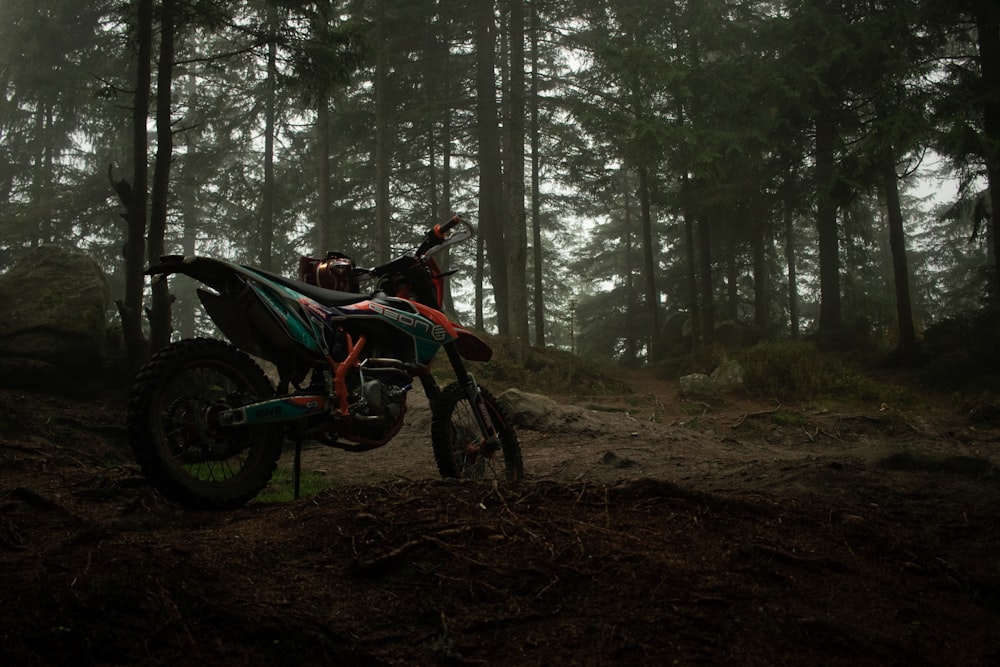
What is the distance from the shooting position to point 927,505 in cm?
373

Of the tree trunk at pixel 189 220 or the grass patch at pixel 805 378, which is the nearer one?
the grass patch at pixel 805 378

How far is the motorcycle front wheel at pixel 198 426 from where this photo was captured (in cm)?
297

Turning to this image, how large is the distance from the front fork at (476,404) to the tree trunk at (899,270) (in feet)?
40.3

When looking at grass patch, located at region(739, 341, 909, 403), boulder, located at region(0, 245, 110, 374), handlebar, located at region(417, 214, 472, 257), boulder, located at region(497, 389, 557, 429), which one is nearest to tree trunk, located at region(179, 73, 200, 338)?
boulder, located at region(0, 245, 110, 374)

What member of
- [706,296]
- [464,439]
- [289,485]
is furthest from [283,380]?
[706,296]

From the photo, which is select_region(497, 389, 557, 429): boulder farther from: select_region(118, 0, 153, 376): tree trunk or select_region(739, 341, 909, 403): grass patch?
select_region(739, 341, 909, 403): grass patch

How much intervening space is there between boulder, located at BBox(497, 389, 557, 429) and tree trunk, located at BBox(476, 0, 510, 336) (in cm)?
800

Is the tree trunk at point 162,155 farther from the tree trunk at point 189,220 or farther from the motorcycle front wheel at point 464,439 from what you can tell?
the tree trunk at point 189,220

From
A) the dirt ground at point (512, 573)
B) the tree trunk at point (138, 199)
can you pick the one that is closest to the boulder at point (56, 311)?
the tree trunk at point (138, 199)

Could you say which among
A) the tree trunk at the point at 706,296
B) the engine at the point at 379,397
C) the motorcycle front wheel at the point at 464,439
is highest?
the tree trunk at the point at 706,296

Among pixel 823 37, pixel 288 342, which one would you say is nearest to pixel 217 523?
pixel 288 342

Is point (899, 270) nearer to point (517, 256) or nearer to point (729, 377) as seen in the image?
point (729, 377)

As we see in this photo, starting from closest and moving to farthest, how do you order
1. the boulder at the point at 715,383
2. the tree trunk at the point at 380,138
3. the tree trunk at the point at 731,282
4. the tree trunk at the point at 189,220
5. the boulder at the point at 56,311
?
the boulder at the point at 56,311, the boulder at the point at 715,383, the tree trunk at the point at 380,138, the tree trunk at the point at 731,282, the tree trunk at the point at 189,220

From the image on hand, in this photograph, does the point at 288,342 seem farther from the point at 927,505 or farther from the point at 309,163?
the point at 309,163
